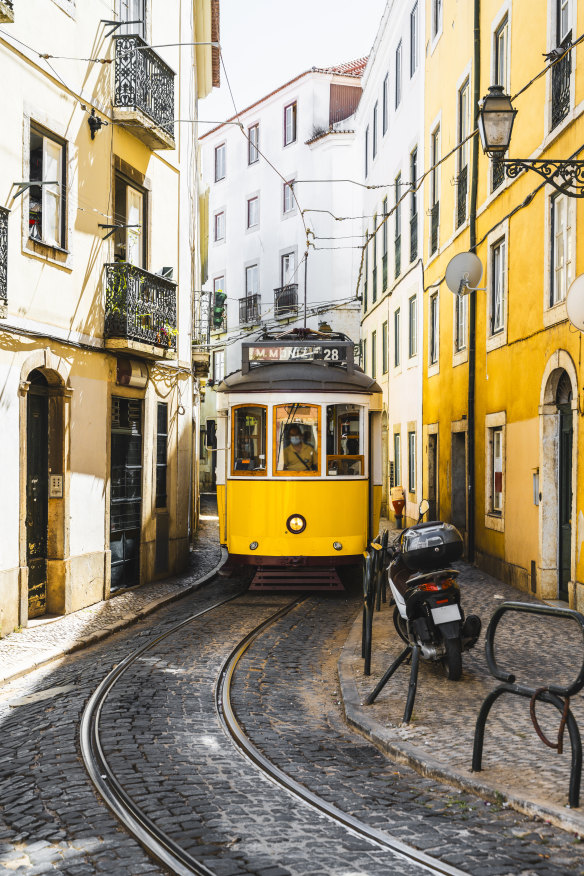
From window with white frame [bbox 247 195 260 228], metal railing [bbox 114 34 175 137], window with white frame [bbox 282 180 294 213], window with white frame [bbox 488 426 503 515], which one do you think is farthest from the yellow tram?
window with white frame [bbox 247 195 260 228]

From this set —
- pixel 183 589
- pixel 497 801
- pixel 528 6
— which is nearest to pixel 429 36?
pixel 528 6

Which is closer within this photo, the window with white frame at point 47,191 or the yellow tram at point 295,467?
the window with white frame at point 47,191

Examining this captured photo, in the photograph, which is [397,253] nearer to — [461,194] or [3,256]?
[461,194]

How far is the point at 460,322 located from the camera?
1823cm

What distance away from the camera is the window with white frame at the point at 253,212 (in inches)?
1654

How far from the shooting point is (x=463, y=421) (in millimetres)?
17391

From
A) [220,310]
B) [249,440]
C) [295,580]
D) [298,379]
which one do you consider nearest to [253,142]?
[220,310]

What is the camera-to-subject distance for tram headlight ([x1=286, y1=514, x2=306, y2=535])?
12.7 metres

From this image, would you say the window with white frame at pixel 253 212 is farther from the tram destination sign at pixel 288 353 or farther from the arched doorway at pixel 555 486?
the arched doorway at pixel 555 486

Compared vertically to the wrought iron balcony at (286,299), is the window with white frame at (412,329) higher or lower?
lower

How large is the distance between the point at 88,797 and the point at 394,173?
23.3m

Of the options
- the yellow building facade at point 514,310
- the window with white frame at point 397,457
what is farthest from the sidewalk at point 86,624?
the window with white frame at point 397,457

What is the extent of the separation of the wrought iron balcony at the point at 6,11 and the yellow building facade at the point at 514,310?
556cm

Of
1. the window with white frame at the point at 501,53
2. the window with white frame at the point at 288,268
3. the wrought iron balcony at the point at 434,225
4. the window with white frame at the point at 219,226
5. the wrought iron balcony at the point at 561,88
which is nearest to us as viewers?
the wrought iron balcony at the point at 561,88
